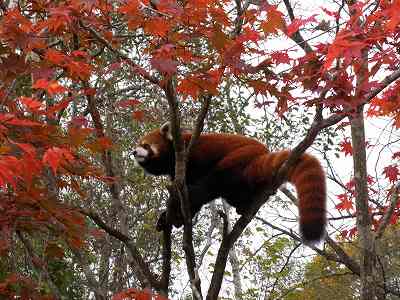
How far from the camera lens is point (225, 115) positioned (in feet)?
31.4

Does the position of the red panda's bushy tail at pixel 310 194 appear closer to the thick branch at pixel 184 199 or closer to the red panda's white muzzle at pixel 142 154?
the thick branch at pixel 184 199

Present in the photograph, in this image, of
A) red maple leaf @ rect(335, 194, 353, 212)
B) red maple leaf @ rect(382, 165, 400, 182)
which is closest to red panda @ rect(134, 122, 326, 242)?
red maple leaf @ rect(335, 194, 353, 212)

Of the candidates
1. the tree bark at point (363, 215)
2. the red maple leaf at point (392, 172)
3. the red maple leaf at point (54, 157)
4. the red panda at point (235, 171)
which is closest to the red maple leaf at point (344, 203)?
the red maple leaf at point (392, 172)

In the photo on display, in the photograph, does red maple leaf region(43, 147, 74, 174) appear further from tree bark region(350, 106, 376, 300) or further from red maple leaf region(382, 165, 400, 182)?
red maple leaf region(382, 165, 400, 182)

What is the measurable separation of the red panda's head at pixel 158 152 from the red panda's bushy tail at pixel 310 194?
170cm

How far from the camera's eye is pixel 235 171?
5695 millimetres

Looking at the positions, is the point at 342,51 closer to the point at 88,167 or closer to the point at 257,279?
the point at 88,167

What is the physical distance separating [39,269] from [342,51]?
9.19 feet

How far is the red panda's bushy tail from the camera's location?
435 cm

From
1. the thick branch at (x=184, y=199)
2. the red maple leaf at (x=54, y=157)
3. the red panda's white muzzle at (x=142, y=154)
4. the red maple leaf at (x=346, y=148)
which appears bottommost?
the red maple leaf at (x=54, y=157)

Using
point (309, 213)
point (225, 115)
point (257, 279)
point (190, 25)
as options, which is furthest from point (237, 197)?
point (257, 279)

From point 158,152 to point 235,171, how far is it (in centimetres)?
113

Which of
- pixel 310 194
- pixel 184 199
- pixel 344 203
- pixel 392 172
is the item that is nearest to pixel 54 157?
pixel 184 199

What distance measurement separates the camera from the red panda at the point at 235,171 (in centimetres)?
451
